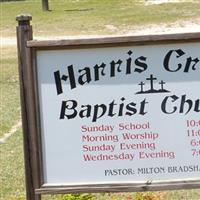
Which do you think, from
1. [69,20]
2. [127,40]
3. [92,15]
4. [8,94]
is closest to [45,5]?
[92,15]

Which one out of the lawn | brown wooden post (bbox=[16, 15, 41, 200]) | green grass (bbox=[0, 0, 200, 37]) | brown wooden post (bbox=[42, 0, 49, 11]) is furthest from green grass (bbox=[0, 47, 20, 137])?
brown wooden post (bbox=[42, 0, 49, 11])

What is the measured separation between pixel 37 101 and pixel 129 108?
0.51 meters

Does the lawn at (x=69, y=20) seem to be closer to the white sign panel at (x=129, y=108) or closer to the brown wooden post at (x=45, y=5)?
the brown wooden post at (x=45, y=5)

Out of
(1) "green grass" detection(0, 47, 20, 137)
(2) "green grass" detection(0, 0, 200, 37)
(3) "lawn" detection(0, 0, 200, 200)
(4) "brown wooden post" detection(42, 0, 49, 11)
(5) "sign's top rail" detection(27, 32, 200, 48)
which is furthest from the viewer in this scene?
(4) "brown wooden post" detection(42, 0, 49, 11)

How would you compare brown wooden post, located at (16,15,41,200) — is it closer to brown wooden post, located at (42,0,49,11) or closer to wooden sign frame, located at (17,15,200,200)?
wooden sign frame, located at (17,15,200,200)

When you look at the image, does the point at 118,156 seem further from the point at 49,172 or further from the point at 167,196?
the point at 167,196

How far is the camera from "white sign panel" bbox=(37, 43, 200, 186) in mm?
4242

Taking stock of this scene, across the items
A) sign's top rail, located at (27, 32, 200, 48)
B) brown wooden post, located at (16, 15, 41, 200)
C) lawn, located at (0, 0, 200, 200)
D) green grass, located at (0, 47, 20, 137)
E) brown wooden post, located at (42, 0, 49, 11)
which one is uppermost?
brown wooden post, located at (42, 0, 49, 11)

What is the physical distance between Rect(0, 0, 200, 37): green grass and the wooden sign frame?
20.8 metres

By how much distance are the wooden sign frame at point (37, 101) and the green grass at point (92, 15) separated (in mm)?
20834

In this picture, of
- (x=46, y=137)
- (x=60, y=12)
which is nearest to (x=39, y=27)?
(x=60, y=12)

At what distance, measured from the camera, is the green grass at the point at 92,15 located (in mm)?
26188

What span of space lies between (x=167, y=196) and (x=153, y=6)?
996 inches

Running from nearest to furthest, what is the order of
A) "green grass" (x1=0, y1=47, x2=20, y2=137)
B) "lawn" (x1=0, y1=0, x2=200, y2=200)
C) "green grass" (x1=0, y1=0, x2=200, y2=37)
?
"green grass" (x1=0, y1=47, x2=20, y2=137), "lawn" (x1=0, y1=0, x2=200, y2=200), "green grass" (x1=0, y1=0, x2=200, y2=37)
